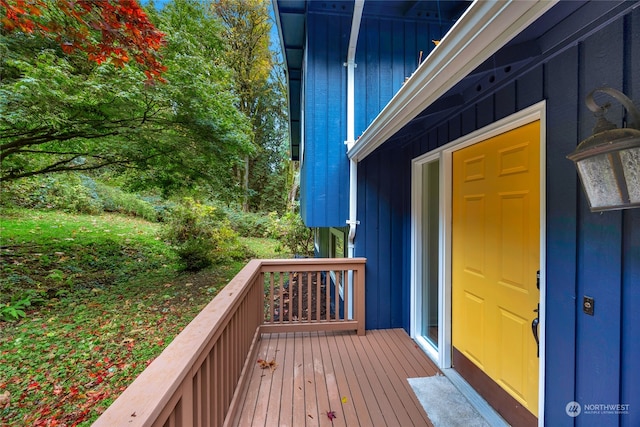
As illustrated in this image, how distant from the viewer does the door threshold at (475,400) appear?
73.7 inches

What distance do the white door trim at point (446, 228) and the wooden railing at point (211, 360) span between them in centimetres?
65

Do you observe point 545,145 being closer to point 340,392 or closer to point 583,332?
point 583,332

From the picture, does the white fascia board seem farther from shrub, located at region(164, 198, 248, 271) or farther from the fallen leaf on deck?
shrub, located at region(164, 198, 248, 271)

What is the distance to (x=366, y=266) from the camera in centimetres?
329

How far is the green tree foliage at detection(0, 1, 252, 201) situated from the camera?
350cm

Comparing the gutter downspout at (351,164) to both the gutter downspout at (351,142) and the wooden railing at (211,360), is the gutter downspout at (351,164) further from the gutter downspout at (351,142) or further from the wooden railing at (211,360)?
the wooden railing at (211,360)

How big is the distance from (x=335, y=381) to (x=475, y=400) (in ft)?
3.53

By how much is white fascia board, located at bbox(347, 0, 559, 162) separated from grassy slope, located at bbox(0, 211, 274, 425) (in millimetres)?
3695

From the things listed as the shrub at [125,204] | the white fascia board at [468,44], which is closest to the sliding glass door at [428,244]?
the white fascia board at [468,44]

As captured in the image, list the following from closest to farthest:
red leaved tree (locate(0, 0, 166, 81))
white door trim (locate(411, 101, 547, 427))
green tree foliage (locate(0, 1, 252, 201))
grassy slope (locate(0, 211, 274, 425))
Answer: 1. white door trim (locate(411, 101, 547, 427))
2. grassy slope (locate(0, 211, 274, 425))
3. red leaved tree (locate(0, 0, 166, 81))
4. green tree foliage (locate(0, 1, 252, 201))

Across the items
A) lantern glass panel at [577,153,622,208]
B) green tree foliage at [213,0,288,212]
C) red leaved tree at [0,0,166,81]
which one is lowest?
lantern glass panel at [577,153,622,208]

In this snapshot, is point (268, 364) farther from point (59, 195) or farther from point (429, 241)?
point (59, 195)

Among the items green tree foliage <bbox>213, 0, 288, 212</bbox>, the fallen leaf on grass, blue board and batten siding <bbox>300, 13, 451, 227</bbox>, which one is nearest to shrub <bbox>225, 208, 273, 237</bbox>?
green tree foliage <bbox>213, 0, 288, 212</bbox>

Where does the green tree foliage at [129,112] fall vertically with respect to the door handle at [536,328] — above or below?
above
